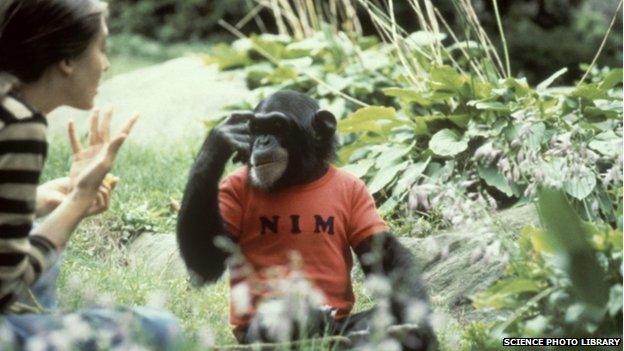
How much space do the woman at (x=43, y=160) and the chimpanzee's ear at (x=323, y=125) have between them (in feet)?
2.10

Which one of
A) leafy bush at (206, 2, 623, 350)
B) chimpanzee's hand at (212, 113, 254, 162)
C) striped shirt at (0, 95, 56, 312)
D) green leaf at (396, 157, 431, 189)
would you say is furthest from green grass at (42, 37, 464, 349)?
leafy bush at (206, 2, 623, 350)

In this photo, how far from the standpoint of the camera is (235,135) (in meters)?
3.04

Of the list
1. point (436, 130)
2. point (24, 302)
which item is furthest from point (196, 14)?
point (24, 302)

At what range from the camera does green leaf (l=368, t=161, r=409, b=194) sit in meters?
4.57

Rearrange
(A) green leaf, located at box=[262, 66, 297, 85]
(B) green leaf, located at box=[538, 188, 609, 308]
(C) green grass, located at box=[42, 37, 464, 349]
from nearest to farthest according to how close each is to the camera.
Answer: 1. (B) green leaf, located at box=[538, 188, 609, 308]
2. (C) green grass, located at box=[42, 37, 464, 349]
3. (A) green leaf, located at box=[262, 66, 297, 85]

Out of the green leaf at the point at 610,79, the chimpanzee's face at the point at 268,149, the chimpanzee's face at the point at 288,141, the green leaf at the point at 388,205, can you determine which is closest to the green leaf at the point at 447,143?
the green leaf at the point at 388,205

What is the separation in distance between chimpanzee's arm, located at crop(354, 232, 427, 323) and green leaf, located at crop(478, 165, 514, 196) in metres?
1.31

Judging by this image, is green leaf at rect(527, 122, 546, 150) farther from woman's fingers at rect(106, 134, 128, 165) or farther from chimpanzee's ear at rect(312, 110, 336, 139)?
woman's fingers at rect(106, 134, 128, 165)

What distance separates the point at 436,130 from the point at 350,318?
6.14ft

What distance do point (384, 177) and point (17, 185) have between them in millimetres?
2415

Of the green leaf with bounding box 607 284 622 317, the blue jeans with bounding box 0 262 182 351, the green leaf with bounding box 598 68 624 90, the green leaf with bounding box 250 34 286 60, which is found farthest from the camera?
the green leaf with bounding box 250 34 286 60

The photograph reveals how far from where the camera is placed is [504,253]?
2775 millimetres

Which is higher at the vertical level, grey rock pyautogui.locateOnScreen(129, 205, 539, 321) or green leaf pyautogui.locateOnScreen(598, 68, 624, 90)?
green leaf pyautogui.locateOnScreen(598, 68, 624, 90)

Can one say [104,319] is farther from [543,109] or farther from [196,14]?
[196,14]
